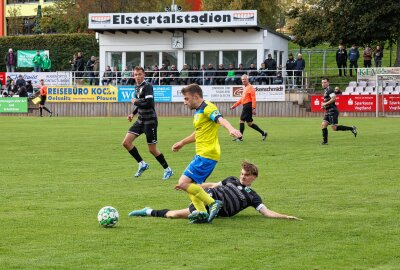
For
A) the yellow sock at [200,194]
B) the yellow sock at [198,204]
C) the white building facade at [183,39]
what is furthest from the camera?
the white building facade at [183,39]

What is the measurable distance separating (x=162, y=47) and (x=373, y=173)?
3982 centimetres

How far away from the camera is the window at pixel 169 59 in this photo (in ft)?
183

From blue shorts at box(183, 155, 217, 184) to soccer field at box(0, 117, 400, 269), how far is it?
567 millimetres

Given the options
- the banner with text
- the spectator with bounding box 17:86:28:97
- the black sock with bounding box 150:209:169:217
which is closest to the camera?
the black sock with bounding box 150:209:169:217

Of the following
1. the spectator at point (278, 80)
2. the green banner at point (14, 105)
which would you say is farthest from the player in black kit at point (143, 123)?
the green banner at point (14, 105)

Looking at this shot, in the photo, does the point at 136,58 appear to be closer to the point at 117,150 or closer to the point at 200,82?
the point at 200,82

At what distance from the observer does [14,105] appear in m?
52.0

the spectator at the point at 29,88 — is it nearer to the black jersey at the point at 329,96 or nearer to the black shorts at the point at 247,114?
the black shorts at the point at 247,114

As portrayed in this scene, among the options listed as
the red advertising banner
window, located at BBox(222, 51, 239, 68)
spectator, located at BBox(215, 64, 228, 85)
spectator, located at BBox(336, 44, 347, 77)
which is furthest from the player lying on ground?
window, located at BBox(222, 51, 239, 68)

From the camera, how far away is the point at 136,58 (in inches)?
2238

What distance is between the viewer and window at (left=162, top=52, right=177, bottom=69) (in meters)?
55.8

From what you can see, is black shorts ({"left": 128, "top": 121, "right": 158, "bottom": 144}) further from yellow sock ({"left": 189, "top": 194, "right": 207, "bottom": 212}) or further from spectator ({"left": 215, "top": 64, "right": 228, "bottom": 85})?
spectator ({"left": 215, "top": 64, "right": 228, "bottom": 85})

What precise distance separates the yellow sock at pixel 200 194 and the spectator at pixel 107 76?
1613 inches

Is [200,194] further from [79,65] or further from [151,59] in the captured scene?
[151,59]
